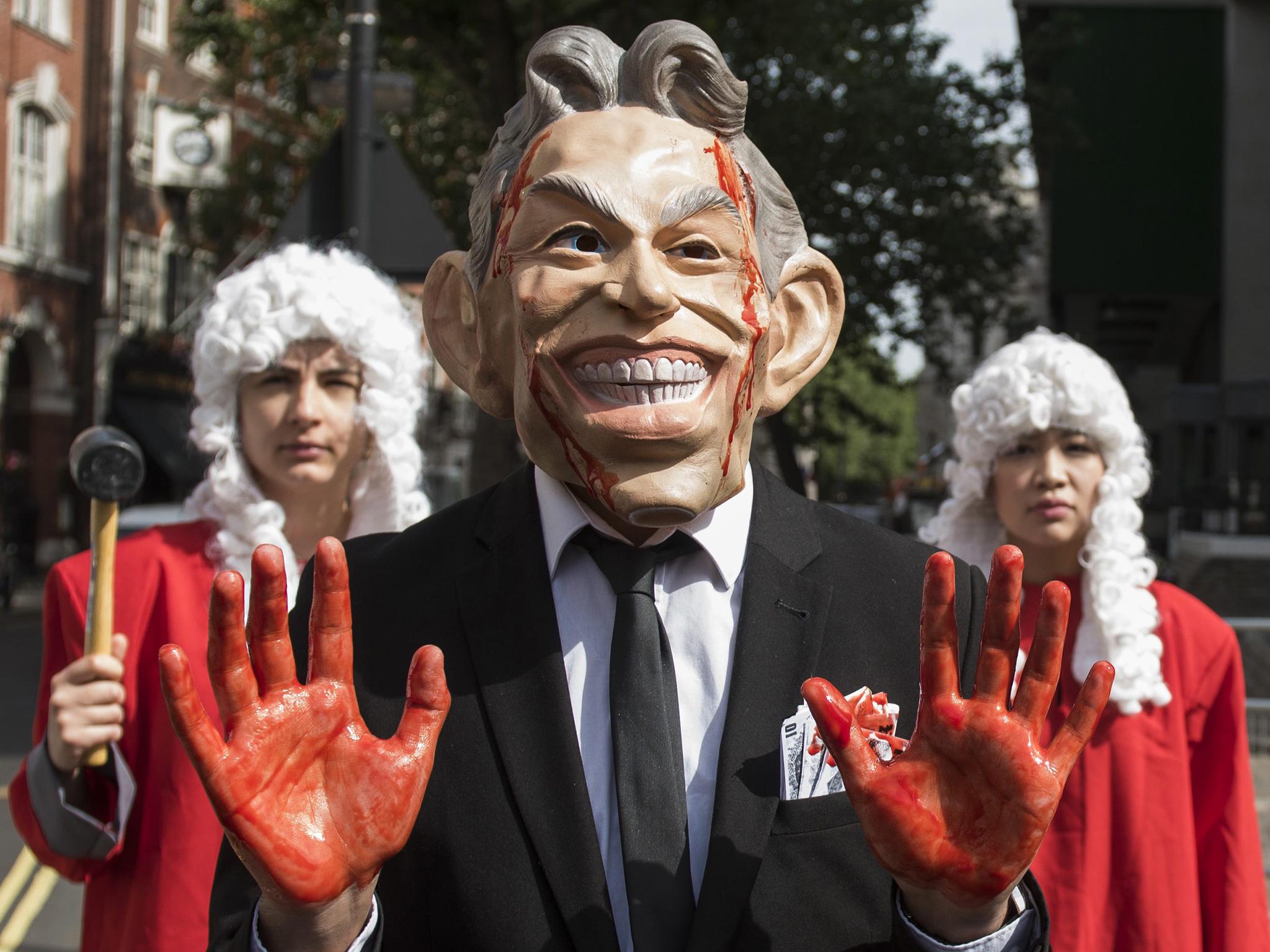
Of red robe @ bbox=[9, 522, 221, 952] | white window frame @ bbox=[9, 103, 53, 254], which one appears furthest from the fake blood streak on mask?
white window frame @ bbox=[9, 103, 53, 254]

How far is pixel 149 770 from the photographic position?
2896mm

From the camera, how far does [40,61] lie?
76.4 feet

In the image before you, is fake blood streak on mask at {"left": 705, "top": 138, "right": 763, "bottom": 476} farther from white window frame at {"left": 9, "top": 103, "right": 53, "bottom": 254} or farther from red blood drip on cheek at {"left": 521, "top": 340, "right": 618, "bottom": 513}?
white window frame at {"left": 9, "top": 103, "right": 53, "bottom": 254}

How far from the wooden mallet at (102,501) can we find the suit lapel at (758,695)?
1450 millimetres

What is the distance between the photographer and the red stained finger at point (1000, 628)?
161cm

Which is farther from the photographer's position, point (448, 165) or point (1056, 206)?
point (1056, 206)

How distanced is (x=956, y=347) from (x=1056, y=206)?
792cm

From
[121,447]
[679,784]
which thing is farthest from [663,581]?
[121,447]

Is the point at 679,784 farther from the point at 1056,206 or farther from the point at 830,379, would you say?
the point at 1056,206

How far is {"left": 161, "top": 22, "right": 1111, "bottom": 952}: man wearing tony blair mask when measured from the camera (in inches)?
63.1

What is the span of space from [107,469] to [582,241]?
148 centimetres

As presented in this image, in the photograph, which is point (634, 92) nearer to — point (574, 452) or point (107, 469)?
point (574, 452)

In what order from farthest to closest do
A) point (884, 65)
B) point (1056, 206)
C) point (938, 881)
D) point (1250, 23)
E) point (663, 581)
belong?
point (1056, 206), point (1250, 23), point (884, 65), point (663, 581), point (938, 881)

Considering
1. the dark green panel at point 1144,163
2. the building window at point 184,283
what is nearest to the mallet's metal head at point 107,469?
the dark green panel at point 1144,163
